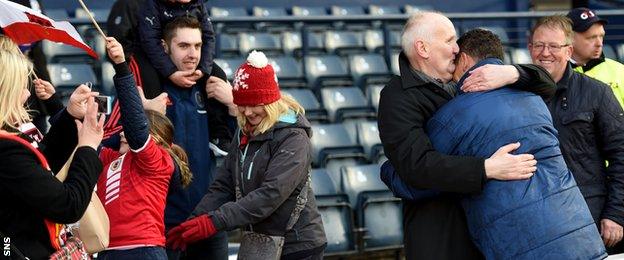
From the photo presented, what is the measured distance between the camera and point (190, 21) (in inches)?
219

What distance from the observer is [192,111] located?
5500 mm

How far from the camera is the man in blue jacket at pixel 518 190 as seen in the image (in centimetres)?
406

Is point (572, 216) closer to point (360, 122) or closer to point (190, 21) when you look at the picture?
point (190, 21)

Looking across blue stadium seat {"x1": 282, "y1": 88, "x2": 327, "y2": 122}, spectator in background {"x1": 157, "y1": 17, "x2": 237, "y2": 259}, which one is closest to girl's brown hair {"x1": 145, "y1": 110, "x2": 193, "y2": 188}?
spectator in background {"x1": 157, "y1": 17, "x2": 237, "y2": 259}

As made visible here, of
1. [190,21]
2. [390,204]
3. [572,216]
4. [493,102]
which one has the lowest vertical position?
[390,204]

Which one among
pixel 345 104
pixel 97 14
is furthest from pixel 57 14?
pixel 345 104

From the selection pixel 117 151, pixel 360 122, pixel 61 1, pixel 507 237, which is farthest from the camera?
pixel 61 1

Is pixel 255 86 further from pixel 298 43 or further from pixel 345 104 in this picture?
pixel 298 43

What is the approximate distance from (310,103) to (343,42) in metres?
2.47

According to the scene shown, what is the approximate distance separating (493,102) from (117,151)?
1.81 metres

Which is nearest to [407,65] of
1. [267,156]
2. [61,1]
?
[267,156]

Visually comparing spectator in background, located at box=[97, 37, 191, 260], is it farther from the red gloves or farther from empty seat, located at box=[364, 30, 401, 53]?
empty seat, located at box=[364, 30, 401, 53]

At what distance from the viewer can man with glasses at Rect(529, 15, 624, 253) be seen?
5.45 metres

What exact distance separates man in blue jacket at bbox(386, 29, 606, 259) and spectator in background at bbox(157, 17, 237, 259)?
1547mm
